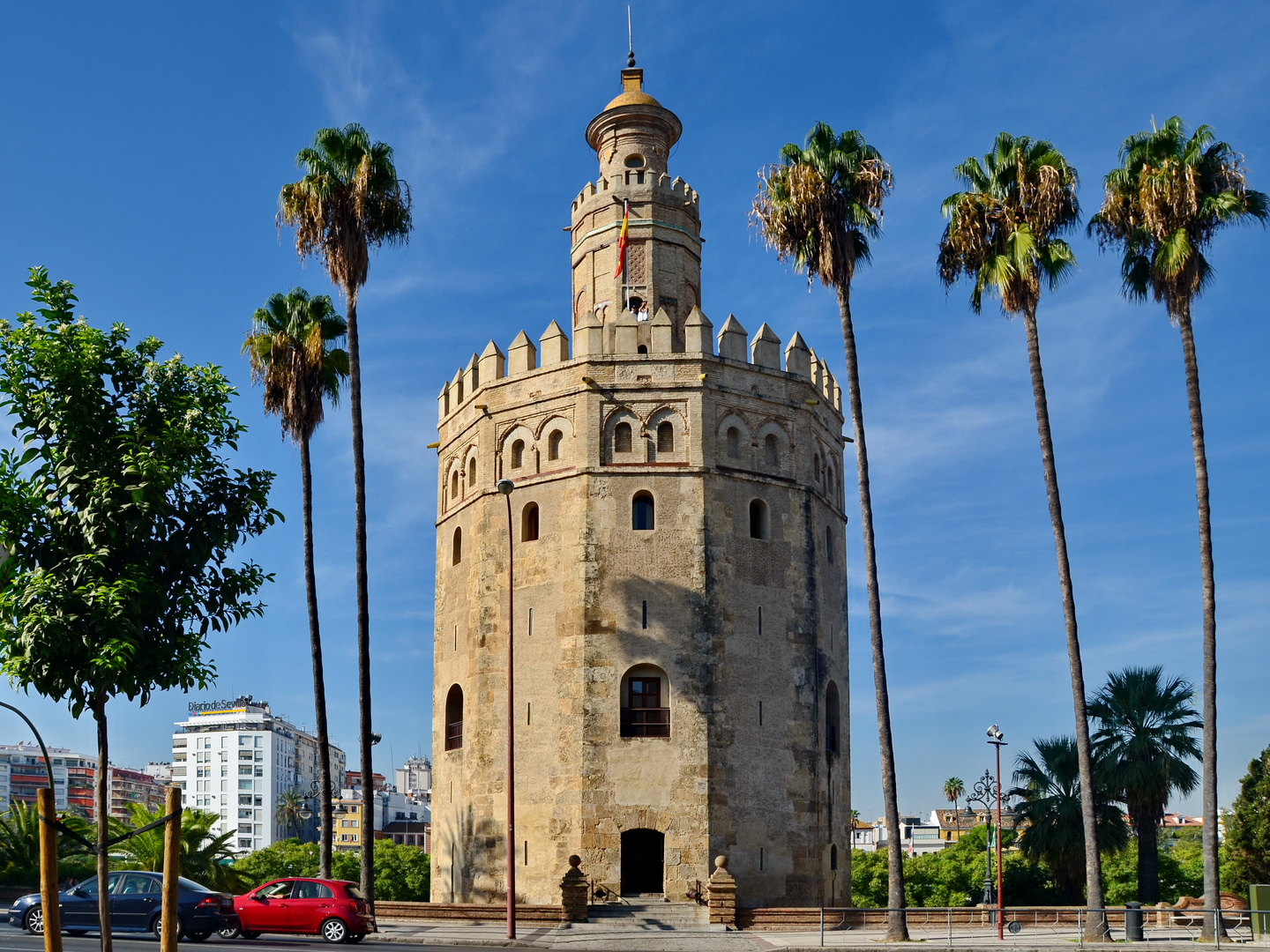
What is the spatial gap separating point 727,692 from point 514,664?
18.0 ft

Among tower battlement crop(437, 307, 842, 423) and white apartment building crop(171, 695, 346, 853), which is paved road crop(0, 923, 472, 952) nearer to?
tower battlement crop(437, 307, 842, 423)

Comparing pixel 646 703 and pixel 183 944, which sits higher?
pixel 646 703

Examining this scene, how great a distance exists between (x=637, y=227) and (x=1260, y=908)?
23.3 meters

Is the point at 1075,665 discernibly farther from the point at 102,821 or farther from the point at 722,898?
the point at 102,821

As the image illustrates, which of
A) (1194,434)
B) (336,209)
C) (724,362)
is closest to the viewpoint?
(1194,434)

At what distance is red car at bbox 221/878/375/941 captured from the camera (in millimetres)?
23141

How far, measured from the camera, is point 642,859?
30.3m

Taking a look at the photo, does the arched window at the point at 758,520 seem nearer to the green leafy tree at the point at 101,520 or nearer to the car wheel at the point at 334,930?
the car wheel at the point at 334,930

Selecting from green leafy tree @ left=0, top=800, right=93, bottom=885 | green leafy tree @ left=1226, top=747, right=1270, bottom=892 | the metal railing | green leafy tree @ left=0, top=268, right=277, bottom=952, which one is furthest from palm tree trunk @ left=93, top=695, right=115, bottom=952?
green leafy tree @ left=1226, top=747, right=1270, bottom=892

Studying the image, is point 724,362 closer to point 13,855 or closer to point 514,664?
point 514,664

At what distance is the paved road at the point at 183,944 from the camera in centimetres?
1964

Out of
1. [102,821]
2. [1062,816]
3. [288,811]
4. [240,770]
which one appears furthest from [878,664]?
[240,770]

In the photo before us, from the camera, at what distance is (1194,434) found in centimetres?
2633

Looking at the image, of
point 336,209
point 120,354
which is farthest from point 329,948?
point 336,209
